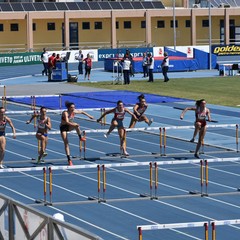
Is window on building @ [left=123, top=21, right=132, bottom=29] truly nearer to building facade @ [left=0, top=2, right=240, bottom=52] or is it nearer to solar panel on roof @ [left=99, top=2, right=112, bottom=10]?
building facade @ [left=0, top=2, right=240, bottom=52]

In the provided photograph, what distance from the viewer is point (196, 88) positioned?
50.8m

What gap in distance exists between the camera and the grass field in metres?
46.0

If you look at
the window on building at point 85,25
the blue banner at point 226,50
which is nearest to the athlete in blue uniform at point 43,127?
the blue banner at point 226,50

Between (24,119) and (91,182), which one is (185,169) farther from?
(24,119)

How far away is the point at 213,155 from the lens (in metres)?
29.0

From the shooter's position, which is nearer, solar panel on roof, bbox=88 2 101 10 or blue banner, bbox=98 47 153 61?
blue banner, bbox=98 47 153 61

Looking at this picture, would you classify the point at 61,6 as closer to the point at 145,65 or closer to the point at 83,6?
the point at 83,6

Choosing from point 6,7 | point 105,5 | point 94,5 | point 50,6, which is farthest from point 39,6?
point 105,5

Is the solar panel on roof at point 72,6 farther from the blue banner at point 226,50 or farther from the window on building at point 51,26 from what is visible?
the blue banner at point 226,50

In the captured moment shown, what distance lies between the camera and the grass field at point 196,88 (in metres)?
46.0

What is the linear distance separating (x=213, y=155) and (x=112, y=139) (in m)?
4.61

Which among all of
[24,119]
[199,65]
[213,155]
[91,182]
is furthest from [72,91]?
[91,182]

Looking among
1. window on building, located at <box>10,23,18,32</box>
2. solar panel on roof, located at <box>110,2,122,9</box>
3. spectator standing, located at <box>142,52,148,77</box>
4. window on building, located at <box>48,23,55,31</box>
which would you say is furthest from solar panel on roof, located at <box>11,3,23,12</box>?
spectator standing, located at <box>142,52,148,77</box>

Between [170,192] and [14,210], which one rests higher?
[14,210]
